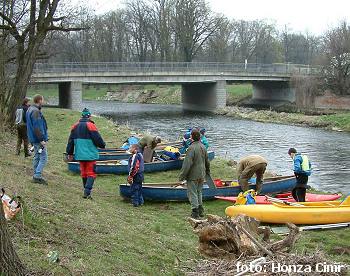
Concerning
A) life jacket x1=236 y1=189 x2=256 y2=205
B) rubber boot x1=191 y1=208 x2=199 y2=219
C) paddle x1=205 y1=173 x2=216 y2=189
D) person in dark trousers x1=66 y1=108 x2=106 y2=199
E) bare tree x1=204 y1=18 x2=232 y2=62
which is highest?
bare tree x1=204 y1=18 x2=232 y2=62

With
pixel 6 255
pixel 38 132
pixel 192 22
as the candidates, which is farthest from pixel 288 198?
pixel 192 22

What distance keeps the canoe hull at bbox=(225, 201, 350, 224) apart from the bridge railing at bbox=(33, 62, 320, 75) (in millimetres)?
33035

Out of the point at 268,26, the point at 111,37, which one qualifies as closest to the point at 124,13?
the point at 111,37

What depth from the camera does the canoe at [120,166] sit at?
14.6m

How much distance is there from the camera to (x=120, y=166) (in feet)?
49.3

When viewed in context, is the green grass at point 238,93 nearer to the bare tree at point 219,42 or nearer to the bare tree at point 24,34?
the bare tree at point 219,42

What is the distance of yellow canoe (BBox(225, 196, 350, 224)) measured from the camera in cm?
973

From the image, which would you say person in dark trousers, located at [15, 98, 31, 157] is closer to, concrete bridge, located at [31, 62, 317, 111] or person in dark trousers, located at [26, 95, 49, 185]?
person in dark trousers, located at [26, 95, 49, 185]

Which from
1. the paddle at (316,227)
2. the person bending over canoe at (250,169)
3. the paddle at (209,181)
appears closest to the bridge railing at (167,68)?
the paddle at (209,181)

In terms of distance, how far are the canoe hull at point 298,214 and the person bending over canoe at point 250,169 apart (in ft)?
5.29

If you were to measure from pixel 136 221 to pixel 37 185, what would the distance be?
2290 mm

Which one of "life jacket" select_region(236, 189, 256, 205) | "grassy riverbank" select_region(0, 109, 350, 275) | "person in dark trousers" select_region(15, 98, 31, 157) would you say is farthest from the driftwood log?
"person in dark trousers" select_region(15, 98, 31, 157)

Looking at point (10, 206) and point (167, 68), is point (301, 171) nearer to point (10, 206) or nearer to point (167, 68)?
point (10, 206)

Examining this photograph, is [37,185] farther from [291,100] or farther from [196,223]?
[291,100]
